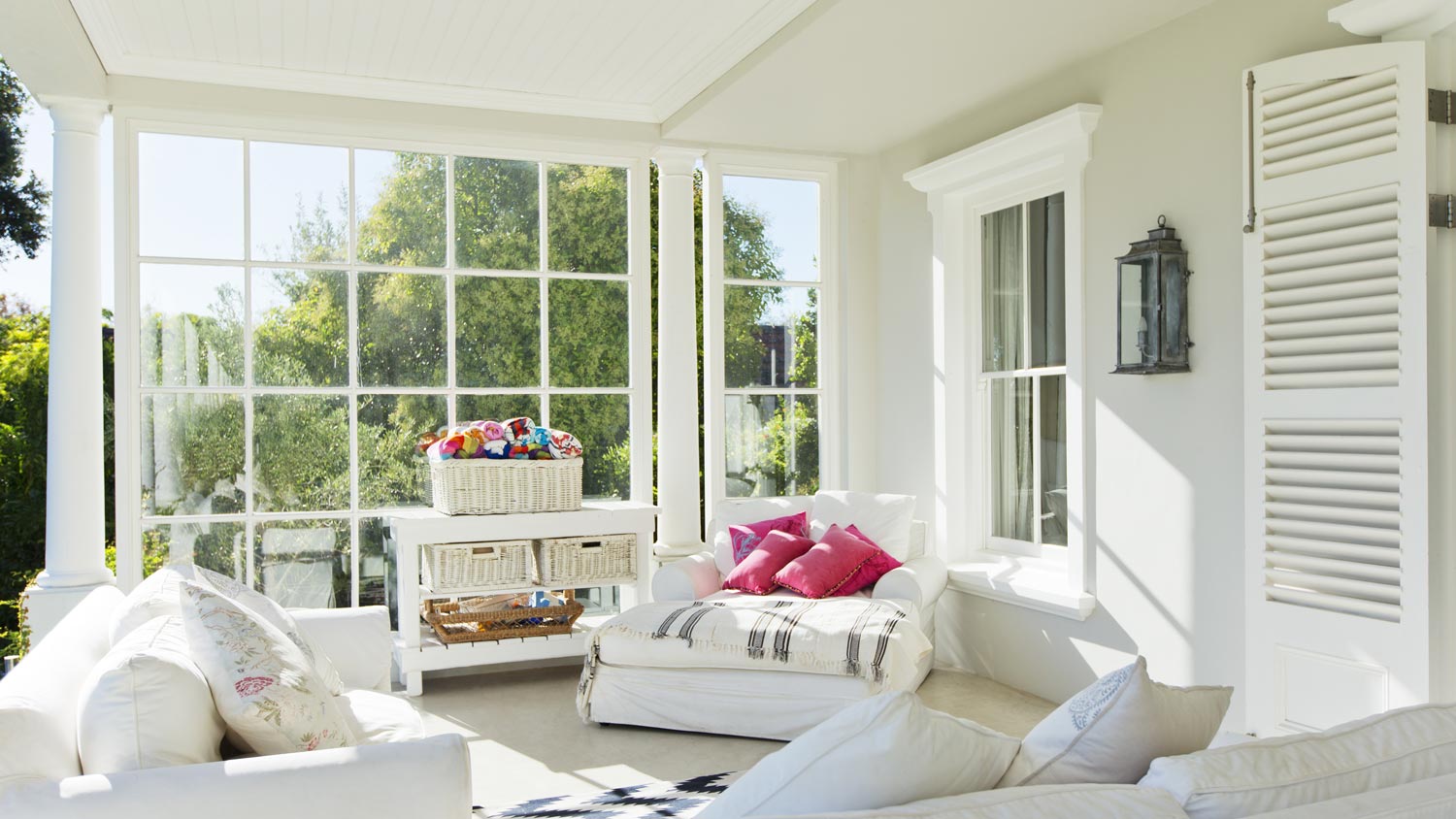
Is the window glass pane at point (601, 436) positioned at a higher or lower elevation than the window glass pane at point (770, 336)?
lower

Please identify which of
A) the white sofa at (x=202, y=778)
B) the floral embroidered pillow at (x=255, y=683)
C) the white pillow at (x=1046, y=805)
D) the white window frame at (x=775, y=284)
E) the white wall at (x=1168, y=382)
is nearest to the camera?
the white pillow at (x=1046, y=805)

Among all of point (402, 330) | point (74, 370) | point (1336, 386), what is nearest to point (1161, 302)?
point (1336, 386)

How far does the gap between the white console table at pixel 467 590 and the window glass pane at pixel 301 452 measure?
1.05ft

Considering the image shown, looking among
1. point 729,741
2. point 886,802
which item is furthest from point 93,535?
point 886,802

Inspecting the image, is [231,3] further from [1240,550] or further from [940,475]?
[1240,550]

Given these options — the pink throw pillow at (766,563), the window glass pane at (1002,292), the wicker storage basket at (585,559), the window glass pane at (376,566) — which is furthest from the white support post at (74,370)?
the window glass pane at (1002,292)

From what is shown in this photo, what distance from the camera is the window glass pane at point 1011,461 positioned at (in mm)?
4586

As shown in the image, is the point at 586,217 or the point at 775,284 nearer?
the point at 586,217

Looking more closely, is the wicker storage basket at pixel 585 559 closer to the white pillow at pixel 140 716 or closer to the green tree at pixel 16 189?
the white pillow at pixel 140 716

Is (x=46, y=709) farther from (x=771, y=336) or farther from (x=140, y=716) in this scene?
(x=771, y=336)

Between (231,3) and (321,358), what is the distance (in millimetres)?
1517

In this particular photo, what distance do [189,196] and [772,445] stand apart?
2.79m

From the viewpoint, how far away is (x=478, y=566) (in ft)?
14.8

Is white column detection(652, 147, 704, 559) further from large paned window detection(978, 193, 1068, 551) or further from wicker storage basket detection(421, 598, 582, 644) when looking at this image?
large paned window detection(978, 193, 1068, 551)
